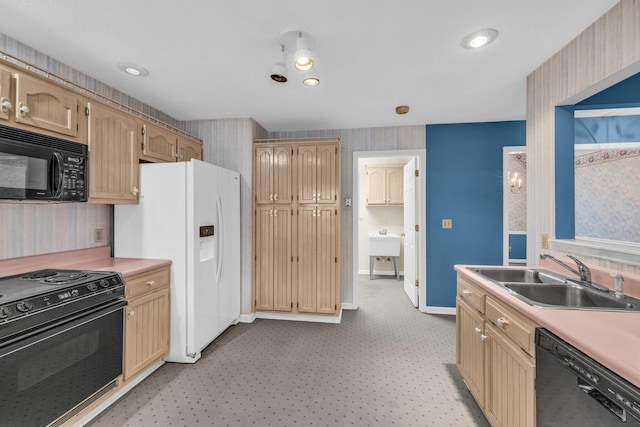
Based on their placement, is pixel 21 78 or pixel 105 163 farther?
pixel 105 163

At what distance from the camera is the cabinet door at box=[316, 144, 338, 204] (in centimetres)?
337

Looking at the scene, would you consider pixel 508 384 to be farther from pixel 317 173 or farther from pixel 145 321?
pixel 317 173

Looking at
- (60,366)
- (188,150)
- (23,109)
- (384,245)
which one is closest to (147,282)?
(60,366)

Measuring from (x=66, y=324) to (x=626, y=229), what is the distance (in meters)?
5.06

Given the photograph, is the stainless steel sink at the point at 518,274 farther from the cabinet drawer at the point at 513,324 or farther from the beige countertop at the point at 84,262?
the beige countertop at the point at 84,262

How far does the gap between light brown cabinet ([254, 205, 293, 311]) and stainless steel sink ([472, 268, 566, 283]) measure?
2086mm

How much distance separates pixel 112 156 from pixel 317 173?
2.00 meters

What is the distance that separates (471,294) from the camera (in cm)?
190

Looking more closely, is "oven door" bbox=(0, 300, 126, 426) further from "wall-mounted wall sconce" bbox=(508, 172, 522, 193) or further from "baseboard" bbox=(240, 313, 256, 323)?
"wall-mounted wall sconce" bbox=(508, 172, 522, 193)

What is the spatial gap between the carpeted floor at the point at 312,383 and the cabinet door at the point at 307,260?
31 centimetres

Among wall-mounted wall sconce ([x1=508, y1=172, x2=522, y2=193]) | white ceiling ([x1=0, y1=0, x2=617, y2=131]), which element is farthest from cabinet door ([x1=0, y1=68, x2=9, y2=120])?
wall-mounted wall sconce ([x1=508, y1=172, x2=522, y2=193])

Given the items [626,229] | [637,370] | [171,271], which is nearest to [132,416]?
[171,271]

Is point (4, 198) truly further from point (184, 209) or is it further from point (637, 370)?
point (637, 370)

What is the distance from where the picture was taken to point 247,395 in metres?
2.05
